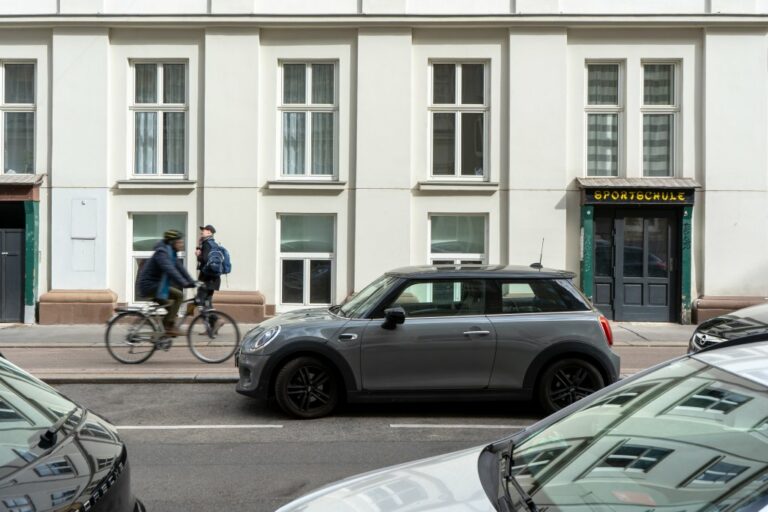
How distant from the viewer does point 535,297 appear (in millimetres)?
8312

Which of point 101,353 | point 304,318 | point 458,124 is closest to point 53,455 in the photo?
point 304,318

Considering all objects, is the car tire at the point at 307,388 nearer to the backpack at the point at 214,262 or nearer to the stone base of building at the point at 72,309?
the backpack at the point at 214,262

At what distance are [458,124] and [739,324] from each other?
31.4 ft

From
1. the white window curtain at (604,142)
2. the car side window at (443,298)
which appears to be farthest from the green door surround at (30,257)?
the white window curtain at (604,142)

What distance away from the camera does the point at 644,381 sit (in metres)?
3.34

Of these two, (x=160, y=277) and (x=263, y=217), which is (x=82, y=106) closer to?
(x=263, y=217)

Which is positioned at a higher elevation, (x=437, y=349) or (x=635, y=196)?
(x=635, y=196)

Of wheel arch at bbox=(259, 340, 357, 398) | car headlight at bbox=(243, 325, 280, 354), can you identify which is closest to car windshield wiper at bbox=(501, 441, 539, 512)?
wheel arch at bbox=(259, 340, 357, 398)

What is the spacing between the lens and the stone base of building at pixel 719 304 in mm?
16156

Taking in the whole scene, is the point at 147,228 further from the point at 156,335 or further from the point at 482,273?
the point at 482,273

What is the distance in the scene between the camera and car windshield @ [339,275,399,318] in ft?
26.8

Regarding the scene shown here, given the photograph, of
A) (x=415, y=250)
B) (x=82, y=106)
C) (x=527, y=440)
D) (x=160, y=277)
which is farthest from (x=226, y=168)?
(x=527, y=440)

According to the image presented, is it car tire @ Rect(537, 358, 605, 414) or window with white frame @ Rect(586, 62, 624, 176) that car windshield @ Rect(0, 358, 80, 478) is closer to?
car tire @ Rect(537, 358, 605, 414)

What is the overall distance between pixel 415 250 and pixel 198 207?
4.71 metres
